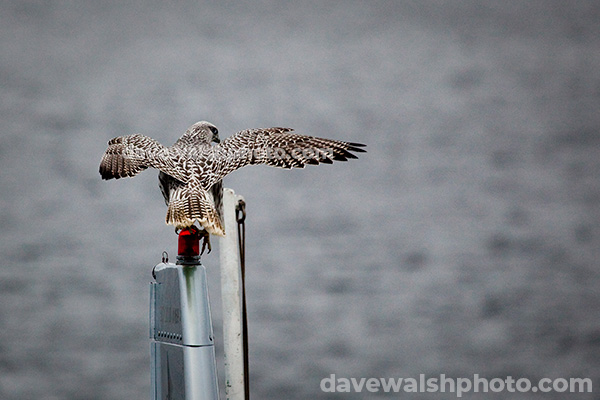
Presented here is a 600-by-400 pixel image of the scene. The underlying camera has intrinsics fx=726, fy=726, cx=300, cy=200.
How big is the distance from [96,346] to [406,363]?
1.76 meters

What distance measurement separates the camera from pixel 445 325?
4.23 metres

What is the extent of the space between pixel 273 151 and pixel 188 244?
455 millimetres

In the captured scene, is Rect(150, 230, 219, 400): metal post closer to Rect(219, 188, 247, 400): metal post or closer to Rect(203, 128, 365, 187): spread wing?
Rect(203, 128, 365, 187): spread wing

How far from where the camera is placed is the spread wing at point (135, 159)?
2.04 metres

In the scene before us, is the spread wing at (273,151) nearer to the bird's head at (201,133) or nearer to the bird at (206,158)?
the bird at (206,158)

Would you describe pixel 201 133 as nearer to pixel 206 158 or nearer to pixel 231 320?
pixel 206 158

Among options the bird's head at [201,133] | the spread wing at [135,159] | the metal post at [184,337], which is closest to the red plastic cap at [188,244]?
the metal post at [184,337]

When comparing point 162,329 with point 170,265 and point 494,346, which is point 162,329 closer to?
point 170,265

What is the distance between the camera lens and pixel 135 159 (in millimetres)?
2084

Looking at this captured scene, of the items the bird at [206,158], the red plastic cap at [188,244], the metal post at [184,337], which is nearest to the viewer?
the metal post at [184,337]

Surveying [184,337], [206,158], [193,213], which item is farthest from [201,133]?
[184,337]

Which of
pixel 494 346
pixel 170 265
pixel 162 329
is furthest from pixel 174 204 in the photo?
pixel 494 346

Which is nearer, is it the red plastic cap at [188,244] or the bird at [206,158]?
the red plastic cap at [188,244]

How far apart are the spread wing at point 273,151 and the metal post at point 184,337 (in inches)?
13.3
